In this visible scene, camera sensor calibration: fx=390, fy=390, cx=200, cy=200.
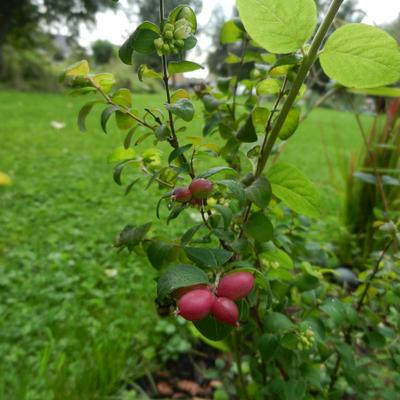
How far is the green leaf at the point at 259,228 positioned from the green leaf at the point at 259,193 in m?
0.06

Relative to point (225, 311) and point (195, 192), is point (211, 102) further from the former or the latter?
point (225, 311)

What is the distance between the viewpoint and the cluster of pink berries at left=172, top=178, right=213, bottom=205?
14.3 inches

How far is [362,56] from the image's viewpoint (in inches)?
13.8

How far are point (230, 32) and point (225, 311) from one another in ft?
1.72

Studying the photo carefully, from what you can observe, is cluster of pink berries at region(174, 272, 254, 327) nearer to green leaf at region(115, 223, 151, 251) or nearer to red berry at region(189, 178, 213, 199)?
red berry at region(189, 178, 213, 199)

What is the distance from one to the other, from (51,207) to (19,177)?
70 centimetres

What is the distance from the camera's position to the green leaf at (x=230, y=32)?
650mm

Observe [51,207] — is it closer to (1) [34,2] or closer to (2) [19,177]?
(2) [19,177]

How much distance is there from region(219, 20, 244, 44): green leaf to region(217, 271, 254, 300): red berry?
477mm

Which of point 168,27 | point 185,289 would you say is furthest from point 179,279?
point 168,27

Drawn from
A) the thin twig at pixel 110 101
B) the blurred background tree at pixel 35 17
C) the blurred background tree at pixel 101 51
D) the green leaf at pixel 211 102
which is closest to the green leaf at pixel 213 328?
the thin twig at pixel 110 101

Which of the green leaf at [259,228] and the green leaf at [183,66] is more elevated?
the green leaf at [183,66]

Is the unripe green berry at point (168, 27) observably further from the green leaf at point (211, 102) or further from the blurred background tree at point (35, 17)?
the blurred background tree at point (35, 17)

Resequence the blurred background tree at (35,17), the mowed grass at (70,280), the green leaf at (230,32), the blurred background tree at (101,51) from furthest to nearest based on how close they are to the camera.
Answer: the blurred background tree at (101,51)
the blurred background tree at (35,17)
the mowed grass at (70,280)
the green leaf at (230,32)
